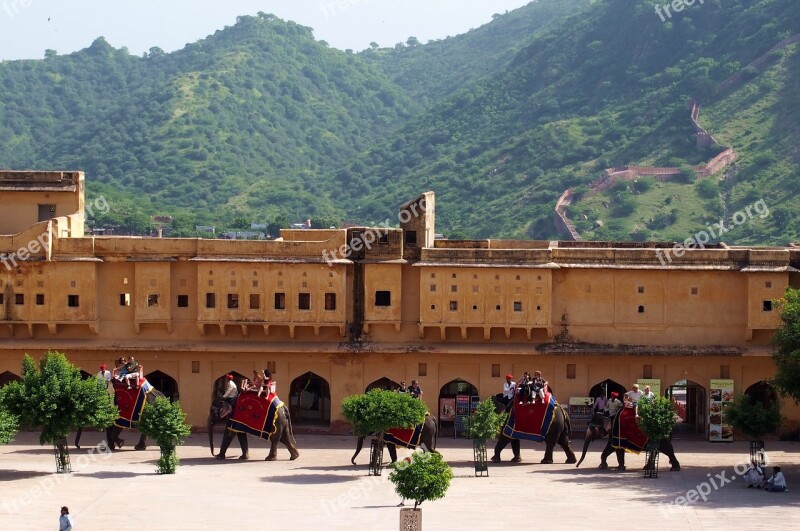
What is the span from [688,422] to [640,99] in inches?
2882

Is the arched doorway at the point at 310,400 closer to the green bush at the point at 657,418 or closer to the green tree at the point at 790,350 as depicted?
the green bush at the point at 657,418

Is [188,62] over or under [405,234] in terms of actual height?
over

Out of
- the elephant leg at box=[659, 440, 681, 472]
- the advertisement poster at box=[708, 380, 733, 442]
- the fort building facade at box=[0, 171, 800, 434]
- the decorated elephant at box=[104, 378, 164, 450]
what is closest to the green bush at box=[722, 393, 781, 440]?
the elephant leg at box=[659, 440, 681, 472]

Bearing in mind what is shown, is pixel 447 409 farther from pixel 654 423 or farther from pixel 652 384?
pixel 654 423

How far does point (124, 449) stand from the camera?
120 ft

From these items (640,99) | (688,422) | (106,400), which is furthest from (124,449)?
(640,99)

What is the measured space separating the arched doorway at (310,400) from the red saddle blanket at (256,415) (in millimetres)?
5263

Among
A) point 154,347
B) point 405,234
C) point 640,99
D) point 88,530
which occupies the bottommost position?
point 88,530

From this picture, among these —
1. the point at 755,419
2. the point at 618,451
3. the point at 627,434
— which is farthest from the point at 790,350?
the point at 618,451

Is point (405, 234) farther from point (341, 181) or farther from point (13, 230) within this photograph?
point (341, 181)

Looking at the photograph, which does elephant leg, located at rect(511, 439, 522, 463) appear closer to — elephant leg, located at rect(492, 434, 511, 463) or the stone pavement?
elephant leg, located at rect(492, 434, 511, 463)

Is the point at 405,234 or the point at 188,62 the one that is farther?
the point at 188,62

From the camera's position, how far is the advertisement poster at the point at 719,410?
125 ft

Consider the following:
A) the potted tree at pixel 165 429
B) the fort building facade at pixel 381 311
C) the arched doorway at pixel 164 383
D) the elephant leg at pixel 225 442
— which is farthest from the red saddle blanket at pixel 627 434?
the arched doorway at pixel 164 383
